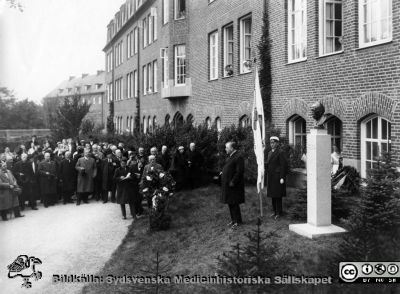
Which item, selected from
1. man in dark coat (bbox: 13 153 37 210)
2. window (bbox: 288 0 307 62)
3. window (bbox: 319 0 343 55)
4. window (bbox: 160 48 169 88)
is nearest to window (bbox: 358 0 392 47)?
window (bbox: 319 0 343 55)

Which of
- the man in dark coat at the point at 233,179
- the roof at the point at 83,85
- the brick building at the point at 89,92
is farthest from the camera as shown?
the roof at the point at 83,85

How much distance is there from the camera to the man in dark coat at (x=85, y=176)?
14.1 metres

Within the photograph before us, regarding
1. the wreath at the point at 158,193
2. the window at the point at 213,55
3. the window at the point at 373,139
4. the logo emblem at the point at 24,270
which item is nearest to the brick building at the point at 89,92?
the window at the point at 213,55

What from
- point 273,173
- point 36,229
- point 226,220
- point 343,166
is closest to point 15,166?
point 36,229

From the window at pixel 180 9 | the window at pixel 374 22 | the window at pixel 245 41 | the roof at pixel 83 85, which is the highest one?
the roof at pixel 83 85

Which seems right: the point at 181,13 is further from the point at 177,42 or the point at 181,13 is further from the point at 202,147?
the point at 202,147

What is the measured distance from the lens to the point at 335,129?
1210 cm

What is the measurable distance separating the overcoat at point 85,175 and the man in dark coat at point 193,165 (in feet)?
9.90

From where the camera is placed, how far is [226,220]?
10.3 metres

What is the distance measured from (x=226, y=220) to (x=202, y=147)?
196 inches

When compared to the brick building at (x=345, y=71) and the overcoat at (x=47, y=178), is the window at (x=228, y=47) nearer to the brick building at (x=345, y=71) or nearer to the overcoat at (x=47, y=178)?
the brick building at (x=345, y=71)

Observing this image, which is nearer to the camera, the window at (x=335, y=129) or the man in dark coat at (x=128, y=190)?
the man in dark coat at (x=128, y=190)

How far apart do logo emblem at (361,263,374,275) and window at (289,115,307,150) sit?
785cm

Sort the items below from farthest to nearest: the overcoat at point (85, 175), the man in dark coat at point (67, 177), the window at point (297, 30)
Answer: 1. the man in dark coat at point (67, 177)
2. the overcoat at point (85, 175)
3. the window at point (297, 30)
